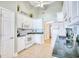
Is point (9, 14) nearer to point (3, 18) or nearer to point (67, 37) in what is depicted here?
point (3, 18)

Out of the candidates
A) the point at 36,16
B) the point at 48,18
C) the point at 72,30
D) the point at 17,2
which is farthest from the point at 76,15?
the point at 17,2

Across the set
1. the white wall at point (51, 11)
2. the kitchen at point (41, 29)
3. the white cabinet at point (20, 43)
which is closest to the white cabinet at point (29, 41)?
the kitchen at point (41, 29)

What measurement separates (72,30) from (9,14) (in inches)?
63.7

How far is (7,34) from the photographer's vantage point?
2.79 m

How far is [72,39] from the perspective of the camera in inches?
83.4

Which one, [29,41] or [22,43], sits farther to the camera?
[22,43]

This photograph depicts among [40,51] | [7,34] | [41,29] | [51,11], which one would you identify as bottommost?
[40,51]

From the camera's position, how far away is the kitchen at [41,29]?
230 centimetres

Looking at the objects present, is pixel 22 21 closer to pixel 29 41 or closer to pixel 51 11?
pixel 29 41

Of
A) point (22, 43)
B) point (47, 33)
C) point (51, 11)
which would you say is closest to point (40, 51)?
point (47, 33)

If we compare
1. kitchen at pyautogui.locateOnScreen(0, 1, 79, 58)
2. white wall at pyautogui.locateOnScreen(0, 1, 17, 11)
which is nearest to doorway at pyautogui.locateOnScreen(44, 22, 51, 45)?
kitchen at pyautogui.locateOnScreen(0, 1, 79, 58)

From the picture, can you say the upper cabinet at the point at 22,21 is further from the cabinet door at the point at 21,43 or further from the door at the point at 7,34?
the cabinet door at the point at 21,43

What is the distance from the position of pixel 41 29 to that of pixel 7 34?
2.83ft

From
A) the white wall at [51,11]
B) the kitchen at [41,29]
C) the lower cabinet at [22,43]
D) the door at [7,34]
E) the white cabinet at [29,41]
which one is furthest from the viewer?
the lower cabinet at [22,43]
